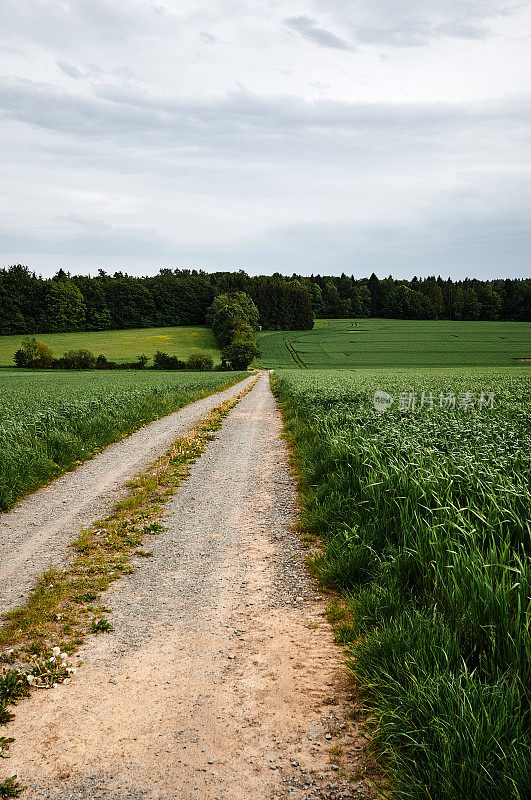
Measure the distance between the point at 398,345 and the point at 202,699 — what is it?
316 feet

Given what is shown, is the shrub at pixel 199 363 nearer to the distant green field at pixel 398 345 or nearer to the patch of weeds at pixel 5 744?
the distant green field at pixel 398 345

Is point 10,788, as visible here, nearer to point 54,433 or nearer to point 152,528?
point 152,528

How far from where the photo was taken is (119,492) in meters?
9.41

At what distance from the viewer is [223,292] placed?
121 metres

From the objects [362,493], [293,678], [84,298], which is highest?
[84,298]

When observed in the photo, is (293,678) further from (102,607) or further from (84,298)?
(84,298)

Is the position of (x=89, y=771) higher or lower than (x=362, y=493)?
lower

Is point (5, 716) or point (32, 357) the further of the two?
point (32, 357)

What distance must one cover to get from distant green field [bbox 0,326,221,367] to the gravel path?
7177 cm

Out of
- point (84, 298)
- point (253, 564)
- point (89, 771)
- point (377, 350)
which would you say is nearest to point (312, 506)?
point (253, 564)

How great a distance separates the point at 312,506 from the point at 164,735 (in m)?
4.87

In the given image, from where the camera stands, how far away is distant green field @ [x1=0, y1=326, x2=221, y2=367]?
279ft

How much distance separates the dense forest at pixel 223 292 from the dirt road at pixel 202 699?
355ft

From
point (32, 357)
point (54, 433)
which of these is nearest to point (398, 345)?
point (32, 357)
